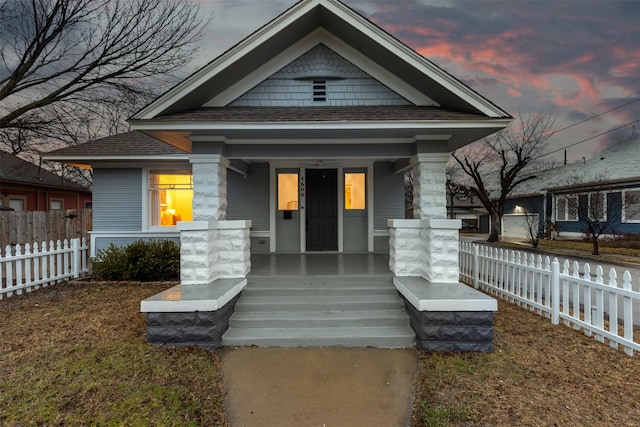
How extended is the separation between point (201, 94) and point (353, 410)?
510cm

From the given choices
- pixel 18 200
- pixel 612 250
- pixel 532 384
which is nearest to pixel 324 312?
pixel 532 384

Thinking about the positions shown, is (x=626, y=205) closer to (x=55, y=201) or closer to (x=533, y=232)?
(x=533, y=232)

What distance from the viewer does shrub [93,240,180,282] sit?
7793mm

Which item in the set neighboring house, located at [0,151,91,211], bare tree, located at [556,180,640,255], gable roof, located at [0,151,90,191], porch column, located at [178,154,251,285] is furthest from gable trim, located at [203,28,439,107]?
gable roof, located at [0,151,90,191]

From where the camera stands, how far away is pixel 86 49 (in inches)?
470

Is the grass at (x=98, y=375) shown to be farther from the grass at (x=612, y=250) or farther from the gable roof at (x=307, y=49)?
the grass at (x=612, y=250)

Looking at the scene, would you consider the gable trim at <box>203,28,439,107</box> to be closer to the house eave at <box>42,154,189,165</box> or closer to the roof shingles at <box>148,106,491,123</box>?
the roof shingles at <box>148,106,491,123</box>

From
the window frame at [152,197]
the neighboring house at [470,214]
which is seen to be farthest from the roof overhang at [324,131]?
the neighboring house at [470,214]

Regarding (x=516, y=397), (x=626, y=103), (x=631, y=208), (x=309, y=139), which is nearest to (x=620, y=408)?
(x=516, y=397)

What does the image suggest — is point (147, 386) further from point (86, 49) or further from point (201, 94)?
point (86, 49)

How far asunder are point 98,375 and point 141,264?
500 cm

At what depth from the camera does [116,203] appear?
893 centimetres

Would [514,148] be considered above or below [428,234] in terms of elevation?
above

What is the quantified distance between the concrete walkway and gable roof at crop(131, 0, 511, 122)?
3897 mm
